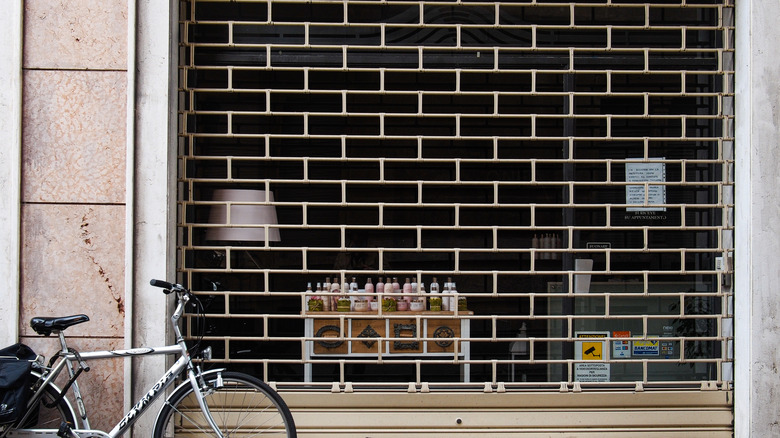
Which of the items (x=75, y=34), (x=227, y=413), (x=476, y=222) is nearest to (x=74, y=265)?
(x=227, y=413)

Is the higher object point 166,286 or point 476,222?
point 476,222

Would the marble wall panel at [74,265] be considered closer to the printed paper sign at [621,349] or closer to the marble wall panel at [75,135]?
the marble wall panel at [75,135]

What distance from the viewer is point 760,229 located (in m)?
4.98

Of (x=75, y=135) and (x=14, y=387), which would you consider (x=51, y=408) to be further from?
(x=75, y=135)

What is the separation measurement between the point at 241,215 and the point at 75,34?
5.53 feet

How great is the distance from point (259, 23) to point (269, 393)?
2684 millimetres

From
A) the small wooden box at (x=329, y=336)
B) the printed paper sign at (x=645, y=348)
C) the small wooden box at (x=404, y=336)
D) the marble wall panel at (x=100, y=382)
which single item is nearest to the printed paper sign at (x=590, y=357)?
the printed paper sign at (x=645, y=348)

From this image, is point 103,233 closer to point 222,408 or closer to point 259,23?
point 222,408

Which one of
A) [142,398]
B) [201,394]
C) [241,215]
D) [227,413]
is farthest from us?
[241,215]

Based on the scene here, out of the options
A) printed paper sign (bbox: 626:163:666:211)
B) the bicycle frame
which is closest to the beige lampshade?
the bicycle frame

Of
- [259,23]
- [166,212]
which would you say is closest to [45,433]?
[166,212]

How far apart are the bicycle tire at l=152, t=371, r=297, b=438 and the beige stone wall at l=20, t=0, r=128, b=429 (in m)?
0.48

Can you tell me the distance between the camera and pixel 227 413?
502 centimetres

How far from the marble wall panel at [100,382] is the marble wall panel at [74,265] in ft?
0.21
